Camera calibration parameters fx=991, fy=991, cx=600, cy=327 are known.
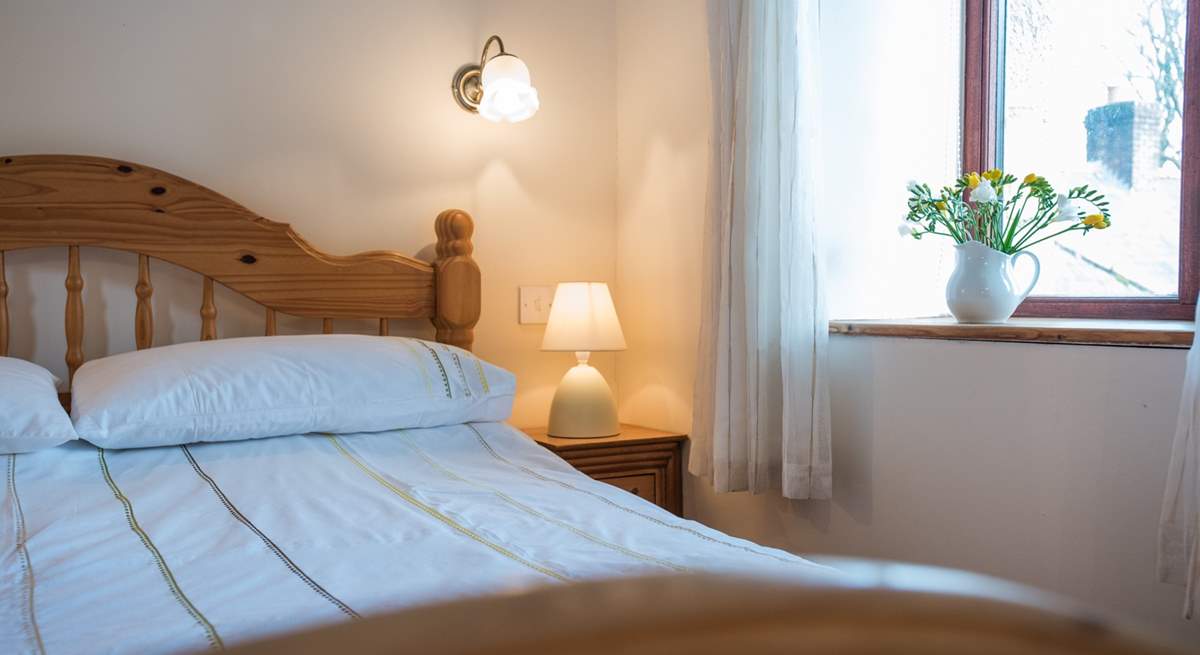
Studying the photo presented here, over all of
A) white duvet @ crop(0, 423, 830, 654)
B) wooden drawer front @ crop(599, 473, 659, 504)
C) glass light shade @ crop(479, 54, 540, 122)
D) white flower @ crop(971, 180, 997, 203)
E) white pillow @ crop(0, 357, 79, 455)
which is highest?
glass light shade @ crop(479, 54, 540, 122)

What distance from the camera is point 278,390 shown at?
1863 millimetres

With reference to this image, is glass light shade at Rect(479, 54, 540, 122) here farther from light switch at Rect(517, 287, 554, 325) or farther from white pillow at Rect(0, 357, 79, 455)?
white pillow at Rect(0, 357, 79, 455)

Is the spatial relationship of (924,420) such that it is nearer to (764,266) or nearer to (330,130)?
(764,266)

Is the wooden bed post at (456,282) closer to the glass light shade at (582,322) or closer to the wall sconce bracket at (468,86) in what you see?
the glass light shade at (582,322)

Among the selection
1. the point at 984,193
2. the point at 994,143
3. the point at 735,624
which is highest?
the point at 994,143

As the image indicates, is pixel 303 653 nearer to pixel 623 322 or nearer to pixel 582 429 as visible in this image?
pixel 582 429

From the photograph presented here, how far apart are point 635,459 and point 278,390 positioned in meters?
0.92

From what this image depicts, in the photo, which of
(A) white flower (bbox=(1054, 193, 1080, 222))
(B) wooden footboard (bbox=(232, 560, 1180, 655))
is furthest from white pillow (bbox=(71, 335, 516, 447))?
(B) wooden footboard (bbox=(232, 560, 1180, 655))

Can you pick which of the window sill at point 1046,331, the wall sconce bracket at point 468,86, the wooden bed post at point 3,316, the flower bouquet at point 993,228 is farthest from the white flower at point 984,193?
the wooden bed post at point 3,316

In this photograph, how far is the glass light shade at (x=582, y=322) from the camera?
2414 millimetres

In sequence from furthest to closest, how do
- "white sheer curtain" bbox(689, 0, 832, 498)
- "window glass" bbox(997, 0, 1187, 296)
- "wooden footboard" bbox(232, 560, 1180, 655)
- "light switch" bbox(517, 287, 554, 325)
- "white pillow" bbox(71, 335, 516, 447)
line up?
"light switch" bbox(517, 287, 554, 325), "white sheer curtain" bbox(689, 0, 832, 498), "window glass" bbox(997, 0, 1187, 296), "white pillow" bbox(71, 335, 516, 447), "wooden footboard" bbox(232, 560, 1180, 655)

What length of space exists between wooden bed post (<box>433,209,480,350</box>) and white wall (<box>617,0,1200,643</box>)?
0.49 m

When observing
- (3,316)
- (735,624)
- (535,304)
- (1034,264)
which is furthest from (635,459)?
(735,624)

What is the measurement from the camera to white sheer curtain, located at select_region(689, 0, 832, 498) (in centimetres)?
196
